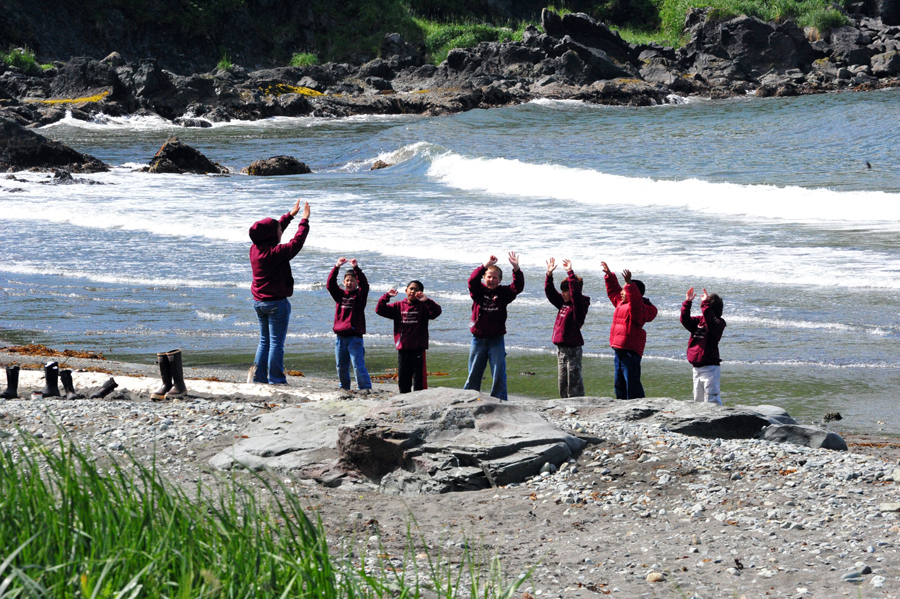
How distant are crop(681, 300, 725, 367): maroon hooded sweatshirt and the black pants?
2.49 meters

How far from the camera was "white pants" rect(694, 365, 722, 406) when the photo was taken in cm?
818

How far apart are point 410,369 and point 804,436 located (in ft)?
12.0

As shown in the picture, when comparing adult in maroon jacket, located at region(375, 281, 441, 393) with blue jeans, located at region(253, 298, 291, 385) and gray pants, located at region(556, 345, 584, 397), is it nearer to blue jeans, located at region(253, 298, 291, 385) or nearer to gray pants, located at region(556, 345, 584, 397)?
blue jeans, located at region(253, 298, 291, 385)

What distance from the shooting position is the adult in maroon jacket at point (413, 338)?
8.66 m

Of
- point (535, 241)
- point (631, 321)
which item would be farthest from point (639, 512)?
point (535, 241)

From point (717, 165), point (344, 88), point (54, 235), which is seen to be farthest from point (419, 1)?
point (54, 235)

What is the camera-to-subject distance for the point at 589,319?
470 inches

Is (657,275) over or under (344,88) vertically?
under

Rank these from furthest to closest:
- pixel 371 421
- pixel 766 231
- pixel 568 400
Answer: pixel 766 231
pixel 568 400
pixel 371 421

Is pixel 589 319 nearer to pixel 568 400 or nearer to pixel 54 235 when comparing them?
pixel 568 400

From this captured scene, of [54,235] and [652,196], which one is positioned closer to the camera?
[54,235]

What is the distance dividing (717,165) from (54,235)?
19236 millimetres

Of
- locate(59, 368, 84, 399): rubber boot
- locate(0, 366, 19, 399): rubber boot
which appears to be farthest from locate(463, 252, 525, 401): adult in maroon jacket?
locate(0, 366, 19, 399): rubber boot

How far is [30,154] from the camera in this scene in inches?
1220
